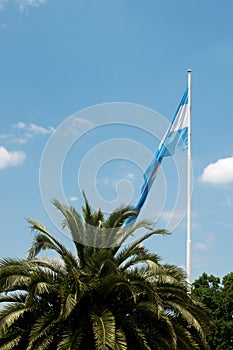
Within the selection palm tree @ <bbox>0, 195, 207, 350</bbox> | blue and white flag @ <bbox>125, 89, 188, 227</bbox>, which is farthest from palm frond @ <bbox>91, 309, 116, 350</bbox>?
blue and white flag @ <bbox>125, 89, 188, 227</bbox>

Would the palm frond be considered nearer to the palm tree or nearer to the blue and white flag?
the palm tree

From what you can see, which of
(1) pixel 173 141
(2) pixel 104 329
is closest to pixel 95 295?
(2) pixel 104 329

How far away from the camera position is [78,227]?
1892cm

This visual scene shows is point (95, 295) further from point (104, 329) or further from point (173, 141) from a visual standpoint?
point (173, 141)

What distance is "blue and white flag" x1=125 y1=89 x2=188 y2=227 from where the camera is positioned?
25.4m

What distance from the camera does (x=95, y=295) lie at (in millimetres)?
18047

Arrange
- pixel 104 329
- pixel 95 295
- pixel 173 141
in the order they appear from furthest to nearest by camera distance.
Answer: pixel 173 141
pixel 95 295
pixel 104 329

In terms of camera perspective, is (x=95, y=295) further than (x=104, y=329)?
Yes

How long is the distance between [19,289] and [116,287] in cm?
272

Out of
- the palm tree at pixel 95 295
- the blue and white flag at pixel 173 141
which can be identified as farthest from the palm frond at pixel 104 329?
the blue and white flag at pixel 173 141

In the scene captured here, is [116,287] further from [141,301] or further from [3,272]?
[3,272]

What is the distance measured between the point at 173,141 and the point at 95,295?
10.00m

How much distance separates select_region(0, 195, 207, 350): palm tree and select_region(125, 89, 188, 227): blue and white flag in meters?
6.09

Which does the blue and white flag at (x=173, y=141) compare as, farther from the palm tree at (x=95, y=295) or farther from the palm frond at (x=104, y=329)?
the palm frond at (x=104, y=329)
